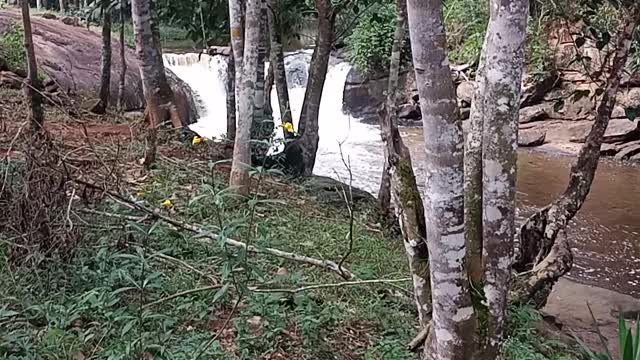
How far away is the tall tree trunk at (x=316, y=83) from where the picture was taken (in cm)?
759

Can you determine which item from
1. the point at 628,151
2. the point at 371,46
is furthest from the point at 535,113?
the point at 371,46

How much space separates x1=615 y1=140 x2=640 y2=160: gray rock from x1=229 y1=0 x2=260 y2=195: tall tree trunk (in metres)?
9.10

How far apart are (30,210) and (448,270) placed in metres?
2.13

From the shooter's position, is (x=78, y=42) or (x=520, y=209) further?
(x=78, y=42)

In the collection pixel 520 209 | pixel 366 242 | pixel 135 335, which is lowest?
pixel 520 209

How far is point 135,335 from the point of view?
296cm

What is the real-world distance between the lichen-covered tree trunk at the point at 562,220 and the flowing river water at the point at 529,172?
156cm

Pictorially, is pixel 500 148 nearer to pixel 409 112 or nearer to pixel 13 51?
pixel 13 51

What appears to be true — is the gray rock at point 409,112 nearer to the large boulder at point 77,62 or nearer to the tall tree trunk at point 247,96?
the large boulder at point 77,62

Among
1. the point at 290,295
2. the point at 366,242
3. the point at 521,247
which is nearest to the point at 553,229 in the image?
the point at 521,247

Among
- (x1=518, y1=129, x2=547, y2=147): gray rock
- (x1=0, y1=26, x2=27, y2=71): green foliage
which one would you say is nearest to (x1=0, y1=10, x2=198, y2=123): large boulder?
(x1=0, y1=26, x2=27, y2=71): green foliage

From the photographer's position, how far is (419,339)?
3195 millimetres

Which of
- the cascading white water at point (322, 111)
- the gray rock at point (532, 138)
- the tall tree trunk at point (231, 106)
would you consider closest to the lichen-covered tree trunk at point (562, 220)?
the tall tree trunk at point (231, 106)

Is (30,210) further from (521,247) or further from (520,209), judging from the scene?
(520,209)
